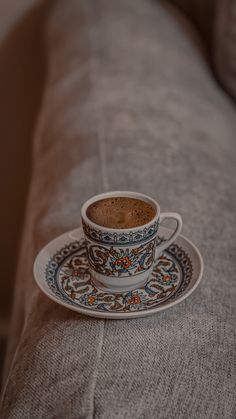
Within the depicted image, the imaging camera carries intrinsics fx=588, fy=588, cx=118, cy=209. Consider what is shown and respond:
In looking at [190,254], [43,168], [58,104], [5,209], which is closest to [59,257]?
[190,254]

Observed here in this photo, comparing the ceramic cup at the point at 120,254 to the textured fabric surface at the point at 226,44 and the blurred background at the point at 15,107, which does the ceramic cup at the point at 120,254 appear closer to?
the textured fabric surface at the point at 226,44

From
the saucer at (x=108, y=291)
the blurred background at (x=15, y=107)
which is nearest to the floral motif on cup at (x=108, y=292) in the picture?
the saucer at (x=108, y=291)

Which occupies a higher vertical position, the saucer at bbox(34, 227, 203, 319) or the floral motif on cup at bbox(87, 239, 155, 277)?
the floral motif on cup at bbox(87, 239, 155, 277)

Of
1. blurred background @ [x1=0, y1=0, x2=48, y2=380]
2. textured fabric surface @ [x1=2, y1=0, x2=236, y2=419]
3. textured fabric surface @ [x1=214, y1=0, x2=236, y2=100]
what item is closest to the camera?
textured fabric surface @ [x1=2, y1=0, x2=236, y2=419]

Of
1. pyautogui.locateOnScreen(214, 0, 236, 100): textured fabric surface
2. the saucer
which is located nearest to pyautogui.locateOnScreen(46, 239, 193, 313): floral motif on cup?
the saucer

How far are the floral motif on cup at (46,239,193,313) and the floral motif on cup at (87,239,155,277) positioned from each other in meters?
0.02

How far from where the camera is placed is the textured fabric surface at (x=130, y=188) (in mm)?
431

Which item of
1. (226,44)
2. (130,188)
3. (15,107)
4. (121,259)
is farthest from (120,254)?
(15,107)

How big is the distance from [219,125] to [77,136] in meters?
0.23

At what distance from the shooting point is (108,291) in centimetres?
53

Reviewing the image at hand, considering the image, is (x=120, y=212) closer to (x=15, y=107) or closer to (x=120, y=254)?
(x=120, y=254)

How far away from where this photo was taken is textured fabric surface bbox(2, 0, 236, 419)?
1.41 ft

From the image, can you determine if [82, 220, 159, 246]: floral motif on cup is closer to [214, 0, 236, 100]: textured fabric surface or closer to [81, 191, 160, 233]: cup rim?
[81, 191, 160, 233]: cup rim

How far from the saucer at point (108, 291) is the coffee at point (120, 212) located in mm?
53
